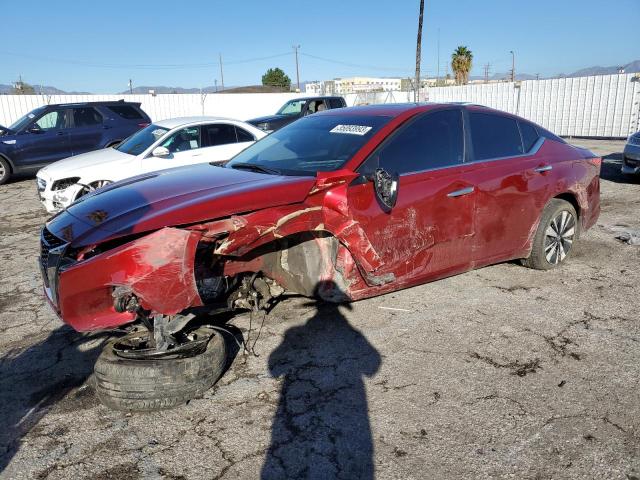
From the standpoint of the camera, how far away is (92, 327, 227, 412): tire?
9.52ft

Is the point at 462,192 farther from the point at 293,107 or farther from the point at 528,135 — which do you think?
the point at 293,107

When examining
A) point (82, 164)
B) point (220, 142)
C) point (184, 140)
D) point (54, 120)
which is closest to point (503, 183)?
point (220, 142)

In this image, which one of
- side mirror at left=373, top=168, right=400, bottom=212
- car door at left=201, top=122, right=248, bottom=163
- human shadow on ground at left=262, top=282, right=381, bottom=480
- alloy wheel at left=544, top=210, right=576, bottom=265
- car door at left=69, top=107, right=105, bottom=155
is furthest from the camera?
car door at left=69, top=107, right=105, bottom=155

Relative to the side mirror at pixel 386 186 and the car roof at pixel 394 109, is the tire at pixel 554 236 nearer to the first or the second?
the car roof at pixel 394 109

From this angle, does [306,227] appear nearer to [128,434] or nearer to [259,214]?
[259,214]

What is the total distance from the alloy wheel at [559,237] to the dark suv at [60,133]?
10.8 m

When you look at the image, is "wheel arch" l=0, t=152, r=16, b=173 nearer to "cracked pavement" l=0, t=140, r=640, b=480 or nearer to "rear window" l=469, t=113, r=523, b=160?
"cracked pavement" l=0, t=140, r=640, b=480

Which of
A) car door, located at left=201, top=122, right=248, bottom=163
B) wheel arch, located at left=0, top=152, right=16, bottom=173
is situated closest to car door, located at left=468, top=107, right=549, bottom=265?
car door, located at left=201, top=122, right=248, bottom=163

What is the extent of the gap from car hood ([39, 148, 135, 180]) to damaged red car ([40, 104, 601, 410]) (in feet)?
13.5

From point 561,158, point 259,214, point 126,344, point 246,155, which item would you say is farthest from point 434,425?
point 561,158

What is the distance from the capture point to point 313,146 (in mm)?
4223

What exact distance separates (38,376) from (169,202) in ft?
5.15

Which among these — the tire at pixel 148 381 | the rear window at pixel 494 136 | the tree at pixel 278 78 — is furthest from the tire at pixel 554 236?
the tree at pixel 278 78

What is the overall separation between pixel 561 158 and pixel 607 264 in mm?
1294
